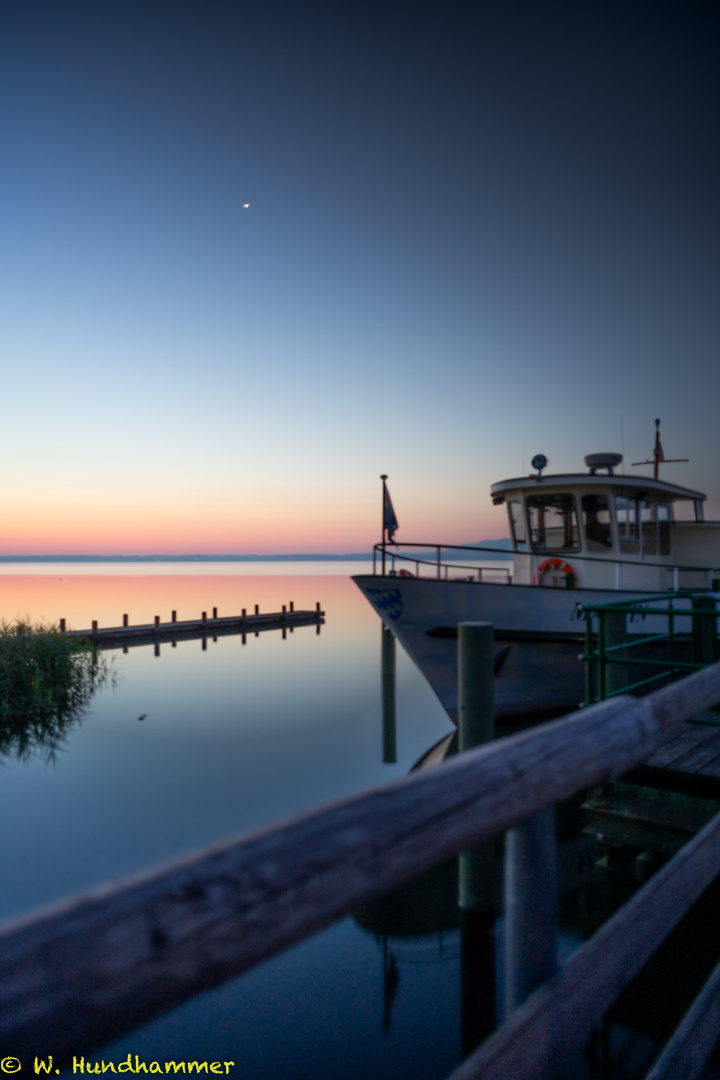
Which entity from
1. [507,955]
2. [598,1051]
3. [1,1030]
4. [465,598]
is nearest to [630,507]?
[465,598]

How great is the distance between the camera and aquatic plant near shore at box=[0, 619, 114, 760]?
14.5m

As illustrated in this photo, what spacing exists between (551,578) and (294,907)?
11606 millimetres

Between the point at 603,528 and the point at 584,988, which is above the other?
the point at 603,528

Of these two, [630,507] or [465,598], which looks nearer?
[465,598]

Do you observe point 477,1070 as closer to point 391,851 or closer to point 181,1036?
point 391,851

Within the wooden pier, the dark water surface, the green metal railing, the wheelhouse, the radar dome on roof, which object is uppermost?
the radar dome on roof

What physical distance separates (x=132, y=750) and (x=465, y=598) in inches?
360

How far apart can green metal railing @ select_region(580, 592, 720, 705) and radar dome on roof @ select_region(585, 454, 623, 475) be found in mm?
2911

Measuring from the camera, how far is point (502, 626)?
10617 mm

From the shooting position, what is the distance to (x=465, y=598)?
34.5 ft

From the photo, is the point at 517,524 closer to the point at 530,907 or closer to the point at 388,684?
the point at 388,684

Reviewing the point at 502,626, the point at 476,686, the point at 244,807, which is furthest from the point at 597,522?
the point at 244,807

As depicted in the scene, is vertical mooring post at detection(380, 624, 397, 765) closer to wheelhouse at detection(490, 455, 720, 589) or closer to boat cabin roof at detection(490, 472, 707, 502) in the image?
wheelhouse at detection(490, 455, 720, 589)

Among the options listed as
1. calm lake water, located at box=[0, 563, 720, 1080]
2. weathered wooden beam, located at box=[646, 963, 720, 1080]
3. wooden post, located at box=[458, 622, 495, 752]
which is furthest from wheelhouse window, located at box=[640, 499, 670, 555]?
weathered wooden beam, located at box=[646, 963, 720, 1080]
